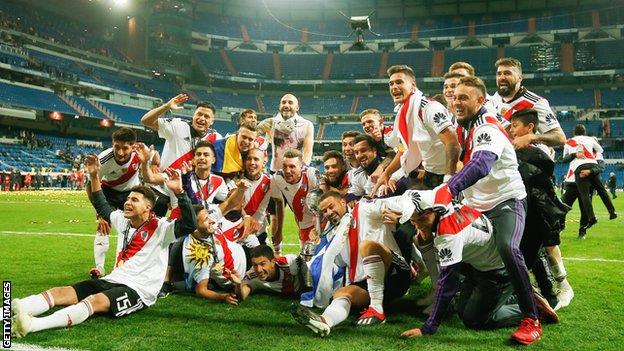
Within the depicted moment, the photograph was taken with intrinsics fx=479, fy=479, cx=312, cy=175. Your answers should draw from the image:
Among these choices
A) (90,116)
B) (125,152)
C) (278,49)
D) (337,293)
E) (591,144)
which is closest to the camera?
(337,293)

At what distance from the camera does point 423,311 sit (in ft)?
14.8

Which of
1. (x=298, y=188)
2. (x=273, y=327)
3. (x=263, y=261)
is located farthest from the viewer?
(x=298, y=188)

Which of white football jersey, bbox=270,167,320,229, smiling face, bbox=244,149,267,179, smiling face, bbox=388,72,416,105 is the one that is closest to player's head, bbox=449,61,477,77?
smiling face, bbox=388,72,416,105

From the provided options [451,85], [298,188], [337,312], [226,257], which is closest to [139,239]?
[226,257]

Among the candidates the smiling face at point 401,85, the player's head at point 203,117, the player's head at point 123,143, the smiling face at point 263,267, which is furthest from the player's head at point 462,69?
the player's head at point 123,143

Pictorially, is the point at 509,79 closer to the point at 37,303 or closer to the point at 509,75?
the point at 509,75

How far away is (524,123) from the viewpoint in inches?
183

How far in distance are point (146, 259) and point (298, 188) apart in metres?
2.78

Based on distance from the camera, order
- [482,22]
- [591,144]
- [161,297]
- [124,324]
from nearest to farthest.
Result: [124,324] < [161,297] < [591,144] < [482,22]

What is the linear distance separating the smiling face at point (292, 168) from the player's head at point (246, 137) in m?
0.54

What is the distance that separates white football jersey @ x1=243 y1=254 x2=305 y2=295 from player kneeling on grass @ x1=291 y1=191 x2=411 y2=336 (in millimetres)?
671

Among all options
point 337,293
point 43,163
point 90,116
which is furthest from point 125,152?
point 90,116

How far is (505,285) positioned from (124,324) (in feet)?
10.6

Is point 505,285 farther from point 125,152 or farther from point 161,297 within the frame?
point 125,152
